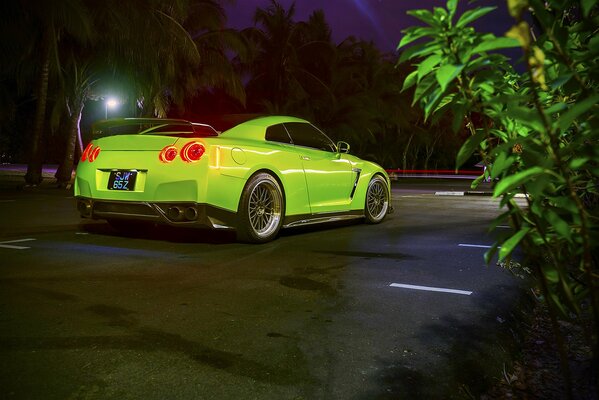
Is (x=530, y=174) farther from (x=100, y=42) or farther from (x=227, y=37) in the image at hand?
(x=227, y=37)

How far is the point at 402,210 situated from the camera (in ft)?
37.1

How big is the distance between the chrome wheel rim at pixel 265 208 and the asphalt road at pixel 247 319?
0.38m

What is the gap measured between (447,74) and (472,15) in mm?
241

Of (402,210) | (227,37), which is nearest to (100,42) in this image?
(227,37)

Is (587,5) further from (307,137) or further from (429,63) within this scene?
(307,137)

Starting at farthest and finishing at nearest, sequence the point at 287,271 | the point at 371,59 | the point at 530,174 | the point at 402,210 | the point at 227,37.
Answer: the point at 371,59, the point at 227,37, the point at 402,210, the point at 287,271, the point at 530,174

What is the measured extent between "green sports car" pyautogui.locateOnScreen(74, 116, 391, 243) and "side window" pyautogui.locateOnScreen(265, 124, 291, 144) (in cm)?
1

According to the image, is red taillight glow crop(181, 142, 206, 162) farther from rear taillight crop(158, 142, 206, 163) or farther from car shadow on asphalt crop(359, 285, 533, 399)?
car shadow on asphalt crop(359, 285, 533, 399)

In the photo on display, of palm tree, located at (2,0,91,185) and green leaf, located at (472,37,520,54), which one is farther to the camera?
palm tree, located at (2,0,91,185)

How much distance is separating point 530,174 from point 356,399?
1.35m

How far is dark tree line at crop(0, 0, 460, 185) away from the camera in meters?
17.0

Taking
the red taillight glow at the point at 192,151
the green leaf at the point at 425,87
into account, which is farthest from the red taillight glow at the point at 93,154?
the green leaf at the point at 425,87

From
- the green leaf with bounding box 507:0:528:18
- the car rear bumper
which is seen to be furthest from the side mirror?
the green leaf with bounding box 507:0:528:18

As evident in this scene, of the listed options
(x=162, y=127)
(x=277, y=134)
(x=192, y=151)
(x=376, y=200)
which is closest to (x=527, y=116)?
(x=192, y=151)
